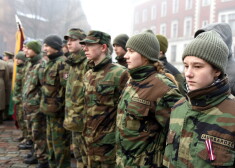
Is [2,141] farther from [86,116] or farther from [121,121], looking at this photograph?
[121,121]

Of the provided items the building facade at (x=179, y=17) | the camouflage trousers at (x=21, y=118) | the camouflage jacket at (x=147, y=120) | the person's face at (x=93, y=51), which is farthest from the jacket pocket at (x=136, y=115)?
the building facade at (x=179, y=17)

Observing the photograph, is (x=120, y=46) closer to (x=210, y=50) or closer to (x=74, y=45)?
(x=74, y=45)

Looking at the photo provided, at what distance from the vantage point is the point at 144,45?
2588mm

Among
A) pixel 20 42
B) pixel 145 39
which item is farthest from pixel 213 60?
pixel 20 42

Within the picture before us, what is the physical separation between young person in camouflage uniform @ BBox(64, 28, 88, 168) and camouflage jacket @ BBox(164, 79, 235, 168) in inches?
79.4

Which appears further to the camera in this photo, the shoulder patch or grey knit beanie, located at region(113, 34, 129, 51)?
grey knit beanie, located at region(113, 34, 129, 51)

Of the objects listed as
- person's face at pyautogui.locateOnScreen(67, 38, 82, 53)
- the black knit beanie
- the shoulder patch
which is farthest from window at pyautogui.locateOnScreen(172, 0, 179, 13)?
Result: the shoulder patch

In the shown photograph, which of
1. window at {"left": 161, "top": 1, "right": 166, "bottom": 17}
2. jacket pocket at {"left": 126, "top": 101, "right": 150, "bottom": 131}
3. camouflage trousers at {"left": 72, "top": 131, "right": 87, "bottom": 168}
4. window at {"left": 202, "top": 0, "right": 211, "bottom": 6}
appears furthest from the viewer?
window at {"left": 161, "top": 1, "right": 166, "bottom": 17}

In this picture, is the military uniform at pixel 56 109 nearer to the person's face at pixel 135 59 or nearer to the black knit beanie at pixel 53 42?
the black knit beanie at pixel 53 42

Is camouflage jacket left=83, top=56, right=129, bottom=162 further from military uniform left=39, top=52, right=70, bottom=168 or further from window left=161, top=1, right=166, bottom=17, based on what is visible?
window left=161, top=1, right=166, bottom=17

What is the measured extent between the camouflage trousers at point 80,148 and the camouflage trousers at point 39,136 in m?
1.17

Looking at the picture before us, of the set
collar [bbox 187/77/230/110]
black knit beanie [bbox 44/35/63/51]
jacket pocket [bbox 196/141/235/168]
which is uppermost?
black knit beanie [bbox 44/35/63/51]

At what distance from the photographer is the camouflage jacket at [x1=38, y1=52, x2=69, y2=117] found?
4168 millimetres

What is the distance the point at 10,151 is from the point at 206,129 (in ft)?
16.8
